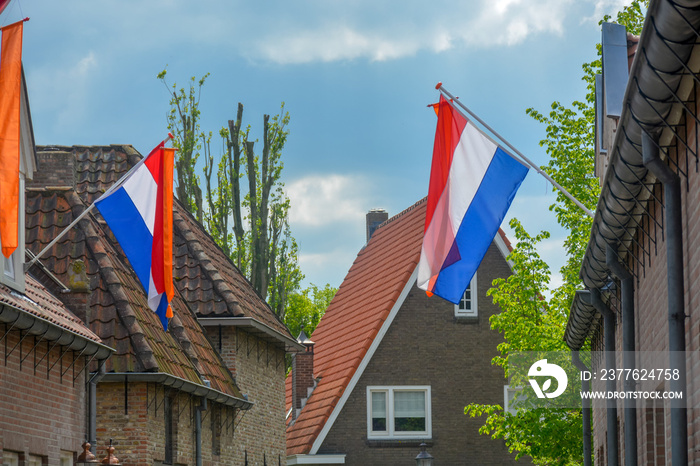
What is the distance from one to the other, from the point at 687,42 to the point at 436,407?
1032 inches

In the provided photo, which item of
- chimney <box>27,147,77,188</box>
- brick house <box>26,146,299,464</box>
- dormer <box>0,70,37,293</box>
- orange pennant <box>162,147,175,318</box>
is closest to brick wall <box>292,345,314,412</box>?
brick house <box>26,146,299,464</box>

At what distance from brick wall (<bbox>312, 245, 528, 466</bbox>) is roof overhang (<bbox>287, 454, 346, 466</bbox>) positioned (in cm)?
24

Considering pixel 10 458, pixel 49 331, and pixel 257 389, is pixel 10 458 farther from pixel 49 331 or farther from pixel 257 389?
pixel 257 389

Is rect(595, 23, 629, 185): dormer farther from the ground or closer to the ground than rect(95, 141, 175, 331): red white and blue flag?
farther from the ground

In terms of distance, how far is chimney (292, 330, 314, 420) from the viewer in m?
32.7

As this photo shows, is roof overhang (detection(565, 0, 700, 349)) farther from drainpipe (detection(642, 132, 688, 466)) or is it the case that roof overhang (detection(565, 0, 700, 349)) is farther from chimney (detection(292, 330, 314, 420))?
chimney (detection(292, 330, 314, 420))

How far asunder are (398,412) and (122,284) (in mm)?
14464

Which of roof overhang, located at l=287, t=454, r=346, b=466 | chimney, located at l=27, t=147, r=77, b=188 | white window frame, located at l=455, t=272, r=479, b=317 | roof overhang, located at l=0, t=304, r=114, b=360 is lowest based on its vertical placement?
roof overhang, located at l=287, t=454, r=346, b=466

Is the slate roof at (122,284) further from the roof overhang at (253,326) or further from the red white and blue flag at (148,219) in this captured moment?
the red white and blue flag at (148,219)

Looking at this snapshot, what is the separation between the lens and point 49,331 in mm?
12719

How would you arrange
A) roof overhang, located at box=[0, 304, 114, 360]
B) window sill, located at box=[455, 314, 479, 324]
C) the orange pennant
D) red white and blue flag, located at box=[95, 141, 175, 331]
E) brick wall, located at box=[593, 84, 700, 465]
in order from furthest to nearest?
window sill, located at box=[455, 314, 479, 324] < the orange pennant < red white and blue flag, located at box=[95, 141, 175, 331] < roof overhang, located at box=[0, 304, 114, 360] < brick wall, located at box=[593, 84, 700, 465]

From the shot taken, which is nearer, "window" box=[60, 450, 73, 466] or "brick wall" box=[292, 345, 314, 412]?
"window" box=[60, 450, 73, 466]

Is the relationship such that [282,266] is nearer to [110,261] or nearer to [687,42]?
[110,261]

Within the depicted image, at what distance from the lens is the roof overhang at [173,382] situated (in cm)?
1700
